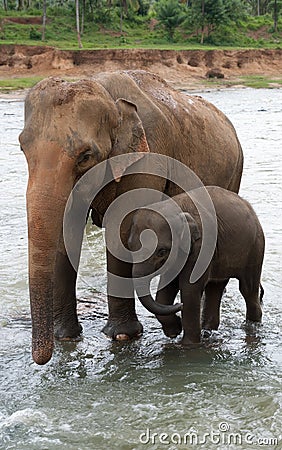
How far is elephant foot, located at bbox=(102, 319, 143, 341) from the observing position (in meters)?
5.05

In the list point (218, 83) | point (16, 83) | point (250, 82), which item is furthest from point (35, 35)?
point (250, 82)

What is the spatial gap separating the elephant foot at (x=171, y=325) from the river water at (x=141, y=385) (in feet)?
0.21

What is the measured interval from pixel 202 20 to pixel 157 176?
4543 cm

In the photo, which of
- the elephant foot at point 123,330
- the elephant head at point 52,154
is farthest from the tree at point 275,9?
the elephant head at point 52,154

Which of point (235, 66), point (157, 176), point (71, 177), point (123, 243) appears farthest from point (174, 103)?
point (235, 66)

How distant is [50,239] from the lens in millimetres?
3801

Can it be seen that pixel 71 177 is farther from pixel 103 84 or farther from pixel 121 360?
pixel 121 360

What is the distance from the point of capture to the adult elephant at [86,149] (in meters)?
3.80

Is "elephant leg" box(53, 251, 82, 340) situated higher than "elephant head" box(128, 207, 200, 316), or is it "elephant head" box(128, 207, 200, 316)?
"elephant head" box(128, 207, 200, 316)

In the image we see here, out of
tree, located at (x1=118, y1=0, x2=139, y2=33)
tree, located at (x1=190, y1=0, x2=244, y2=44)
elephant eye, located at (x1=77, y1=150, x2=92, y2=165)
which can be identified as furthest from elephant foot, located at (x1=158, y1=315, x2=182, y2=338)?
tree, located at (x1=190, y1=0, x2=244, y2=44)

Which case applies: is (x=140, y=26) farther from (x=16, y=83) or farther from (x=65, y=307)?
(x=65, y=307)

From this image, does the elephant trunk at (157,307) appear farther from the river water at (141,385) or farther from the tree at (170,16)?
the tree at (170,16)

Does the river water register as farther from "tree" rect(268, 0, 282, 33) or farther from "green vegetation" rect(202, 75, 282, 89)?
"tree" rect(268, 0, 282, 33)

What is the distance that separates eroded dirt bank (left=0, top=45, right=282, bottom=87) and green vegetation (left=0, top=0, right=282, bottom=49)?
3.22 metres
